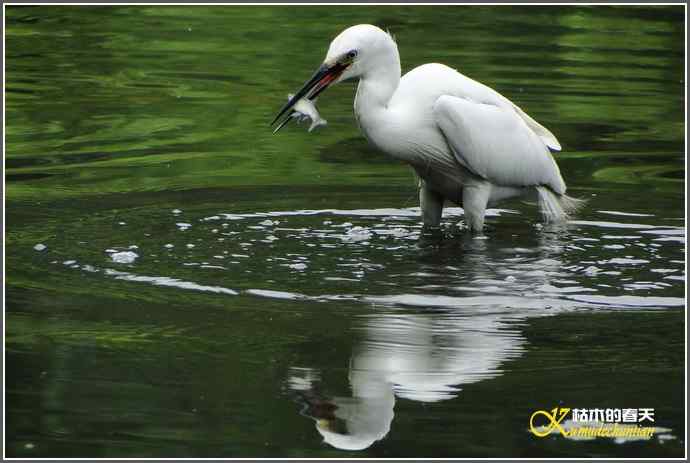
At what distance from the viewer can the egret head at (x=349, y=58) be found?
811cm

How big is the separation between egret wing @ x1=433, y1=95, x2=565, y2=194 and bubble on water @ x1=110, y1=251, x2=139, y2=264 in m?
2.07

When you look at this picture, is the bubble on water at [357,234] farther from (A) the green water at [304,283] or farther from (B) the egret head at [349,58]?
(B) the egret head at [349,58]

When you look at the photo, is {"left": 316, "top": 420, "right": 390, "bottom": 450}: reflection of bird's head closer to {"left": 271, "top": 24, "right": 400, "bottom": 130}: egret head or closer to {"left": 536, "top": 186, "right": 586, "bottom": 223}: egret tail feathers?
{"left": 271, "top": 24, "right": 400, "bottom": 130}: egret head

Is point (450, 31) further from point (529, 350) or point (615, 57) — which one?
point (529, 350)

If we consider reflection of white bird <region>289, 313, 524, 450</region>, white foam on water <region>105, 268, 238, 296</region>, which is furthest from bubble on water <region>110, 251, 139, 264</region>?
reflection of white bird <region>289, 313, 524, 450</region>

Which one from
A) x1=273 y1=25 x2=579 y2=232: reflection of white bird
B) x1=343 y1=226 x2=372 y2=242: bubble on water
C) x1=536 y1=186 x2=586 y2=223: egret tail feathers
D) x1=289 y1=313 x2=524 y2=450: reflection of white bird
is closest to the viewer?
x1=289 y1=313 x2=524 y2=450: reflection of white bird

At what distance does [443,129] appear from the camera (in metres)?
8.66

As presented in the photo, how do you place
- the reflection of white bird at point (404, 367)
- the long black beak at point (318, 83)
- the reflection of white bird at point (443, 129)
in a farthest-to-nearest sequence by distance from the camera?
1. the reflection of white bird at point (443, 129)
2. the long black beak at point (318, 83)
3. the reflection of white bird at point (404, 367)

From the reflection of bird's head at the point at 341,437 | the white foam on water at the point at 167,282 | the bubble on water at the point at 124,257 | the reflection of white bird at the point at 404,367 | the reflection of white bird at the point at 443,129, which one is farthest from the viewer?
the reflection of white bird at the point at 443,129

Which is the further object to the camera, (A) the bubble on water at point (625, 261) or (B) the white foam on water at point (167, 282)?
(A) the bubble on water at point (625, 261)

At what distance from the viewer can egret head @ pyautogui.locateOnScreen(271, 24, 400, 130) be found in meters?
8.11

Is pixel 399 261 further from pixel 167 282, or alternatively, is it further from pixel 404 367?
pixel 404 367

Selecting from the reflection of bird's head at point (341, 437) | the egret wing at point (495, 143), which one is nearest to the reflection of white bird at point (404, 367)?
the reflection of bird's head at point (341, 437)

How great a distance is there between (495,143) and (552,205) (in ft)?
2.51
